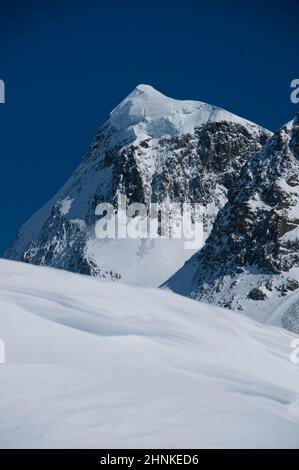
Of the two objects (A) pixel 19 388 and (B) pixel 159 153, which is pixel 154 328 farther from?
(B) pixel 159 153

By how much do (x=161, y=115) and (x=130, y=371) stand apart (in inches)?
6104

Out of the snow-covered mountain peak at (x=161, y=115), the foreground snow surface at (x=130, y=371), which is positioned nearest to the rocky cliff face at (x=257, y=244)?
the snow-covered mountain peak at (x=161, y=115)

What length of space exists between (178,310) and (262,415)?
254cm

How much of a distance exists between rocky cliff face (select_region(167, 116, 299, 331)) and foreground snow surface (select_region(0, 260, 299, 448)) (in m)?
70.2

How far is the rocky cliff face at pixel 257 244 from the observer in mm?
85738

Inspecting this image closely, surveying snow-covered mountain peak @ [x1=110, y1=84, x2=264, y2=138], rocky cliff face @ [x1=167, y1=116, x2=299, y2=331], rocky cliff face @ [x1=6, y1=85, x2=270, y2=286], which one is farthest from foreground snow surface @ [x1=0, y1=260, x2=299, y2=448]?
snow-covered mountain peak @ [x1=110, y1=84, x2=264, y2=138]

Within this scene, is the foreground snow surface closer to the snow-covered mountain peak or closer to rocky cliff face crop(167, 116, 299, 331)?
rocky cliff face crop(167, 116, 299, 331)

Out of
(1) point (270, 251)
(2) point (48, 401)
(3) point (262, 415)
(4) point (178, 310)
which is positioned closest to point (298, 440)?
(3) point (262, 415)

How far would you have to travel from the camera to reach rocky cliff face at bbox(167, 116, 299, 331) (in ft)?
281

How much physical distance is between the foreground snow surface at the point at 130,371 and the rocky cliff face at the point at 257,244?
70183 millimetres

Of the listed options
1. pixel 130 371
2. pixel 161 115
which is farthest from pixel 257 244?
pixel 130 371

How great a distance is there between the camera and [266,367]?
7.61 metres

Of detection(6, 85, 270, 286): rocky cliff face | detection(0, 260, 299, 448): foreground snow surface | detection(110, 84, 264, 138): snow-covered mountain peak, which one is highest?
detection(110, 84, 264, 138): snow-covered mountain peak

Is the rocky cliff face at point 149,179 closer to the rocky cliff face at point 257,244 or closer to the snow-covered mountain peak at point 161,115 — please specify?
the snow-covered mountain peak at point 161,115
